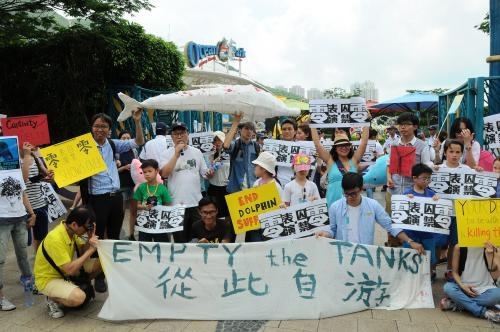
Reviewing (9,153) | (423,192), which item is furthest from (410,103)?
(9,153)

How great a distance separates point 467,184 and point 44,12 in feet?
27.9

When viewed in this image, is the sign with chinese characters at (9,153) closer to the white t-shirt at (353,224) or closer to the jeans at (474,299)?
the white t-shirt at (353,224)

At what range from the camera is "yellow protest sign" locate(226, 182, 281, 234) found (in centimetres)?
457

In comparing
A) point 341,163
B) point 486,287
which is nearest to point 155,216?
point 341,163

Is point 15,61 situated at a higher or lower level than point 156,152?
higher

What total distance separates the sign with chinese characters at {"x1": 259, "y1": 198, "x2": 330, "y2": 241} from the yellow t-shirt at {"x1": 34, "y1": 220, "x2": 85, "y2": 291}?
189 centimetres

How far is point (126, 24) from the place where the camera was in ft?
30.9

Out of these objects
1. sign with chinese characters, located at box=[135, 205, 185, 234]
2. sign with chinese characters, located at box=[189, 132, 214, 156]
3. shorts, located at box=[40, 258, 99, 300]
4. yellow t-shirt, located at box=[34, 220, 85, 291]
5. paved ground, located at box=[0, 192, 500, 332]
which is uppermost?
sign with chinese characters, located at box=[189, 132, 214, 156]

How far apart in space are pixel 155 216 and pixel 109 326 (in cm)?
123

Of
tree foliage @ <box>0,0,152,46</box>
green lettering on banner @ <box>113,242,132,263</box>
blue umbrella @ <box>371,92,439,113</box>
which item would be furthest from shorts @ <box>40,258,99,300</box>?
blue umbrella @ <box>371,92,439,113</box>

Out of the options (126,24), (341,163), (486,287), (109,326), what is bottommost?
(109,326)

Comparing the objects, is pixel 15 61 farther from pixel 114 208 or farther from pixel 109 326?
pixel 109 326

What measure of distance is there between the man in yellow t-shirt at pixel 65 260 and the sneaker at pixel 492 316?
3.58 metres

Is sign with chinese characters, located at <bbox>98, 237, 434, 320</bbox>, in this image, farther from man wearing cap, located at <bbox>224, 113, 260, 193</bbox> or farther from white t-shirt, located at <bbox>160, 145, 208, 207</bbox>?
man wearing cap, located at <bbox>224, 113, 260, 193</bbox>
